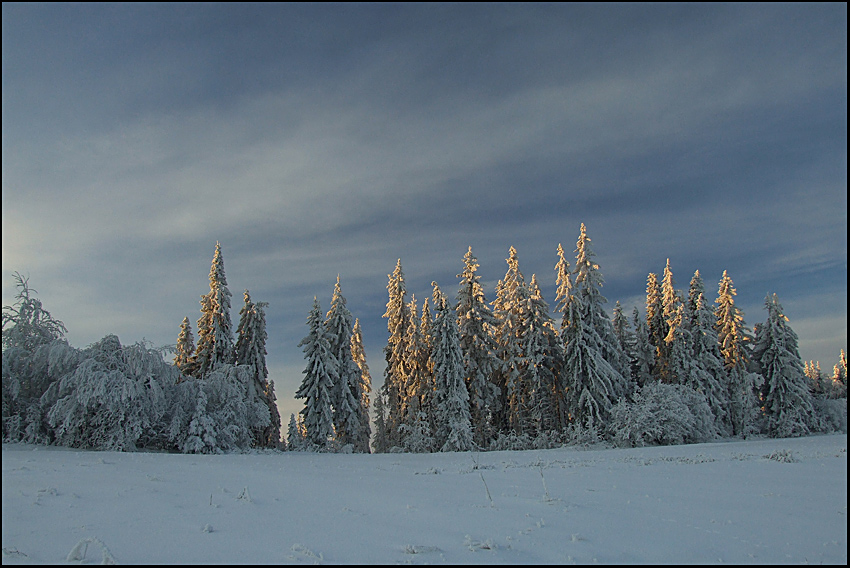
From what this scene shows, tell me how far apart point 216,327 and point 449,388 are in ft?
55.4

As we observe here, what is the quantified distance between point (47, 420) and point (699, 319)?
4390cm

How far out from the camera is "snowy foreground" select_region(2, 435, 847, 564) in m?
6.75

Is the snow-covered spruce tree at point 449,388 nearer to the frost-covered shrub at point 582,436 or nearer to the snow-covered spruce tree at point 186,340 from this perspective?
the frost-covered shrub at point 582,436

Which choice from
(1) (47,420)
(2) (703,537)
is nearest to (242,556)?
(2) (703,537)

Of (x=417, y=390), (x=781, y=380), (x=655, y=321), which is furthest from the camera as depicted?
(x=655, y=321)

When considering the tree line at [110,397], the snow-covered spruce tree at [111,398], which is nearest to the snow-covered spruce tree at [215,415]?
the tree line at [110,397]

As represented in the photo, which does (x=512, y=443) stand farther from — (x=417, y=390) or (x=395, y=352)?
(x=395, y=352)

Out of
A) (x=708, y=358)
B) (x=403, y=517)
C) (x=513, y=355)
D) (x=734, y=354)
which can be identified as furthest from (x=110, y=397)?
(x=734, y=354)

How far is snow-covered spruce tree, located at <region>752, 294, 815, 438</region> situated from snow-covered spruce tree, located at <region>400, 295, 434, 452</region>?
2241 cm

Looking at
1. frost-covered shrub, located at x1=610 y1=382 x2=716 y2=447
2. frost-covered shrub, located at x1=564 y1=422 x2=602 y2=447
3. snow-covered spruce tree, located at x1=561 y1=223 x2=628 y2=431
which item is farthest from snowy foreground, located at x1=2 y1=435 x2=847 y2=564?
snow-covered spruce tree, located at x1=561 y1=223 x2=628 y2=431

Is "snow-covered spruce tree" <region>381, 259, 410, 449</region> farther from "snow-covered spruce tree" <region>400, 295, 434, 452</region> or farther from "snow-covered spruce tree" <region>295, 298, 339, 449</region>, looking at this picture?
"snow-covered spruce tree" <region>295, 298, 339, 449</region>

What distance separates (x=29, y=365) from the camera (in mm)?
17719

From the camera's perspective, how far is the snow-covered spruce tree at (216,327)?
35.6 metres

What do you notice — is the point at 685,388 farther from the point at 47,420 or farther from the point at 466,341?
the point at 47,420
